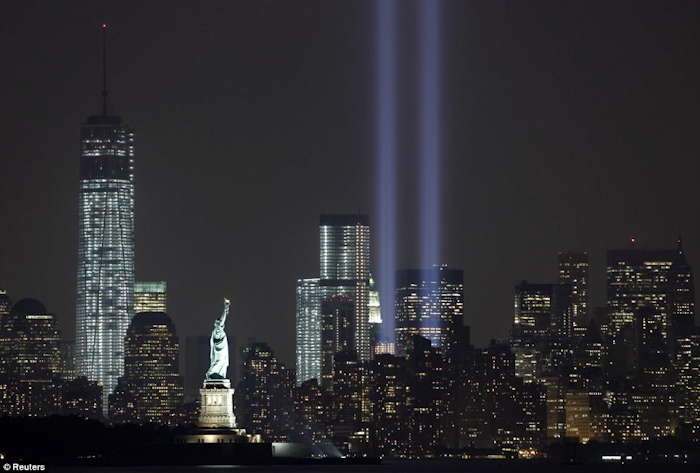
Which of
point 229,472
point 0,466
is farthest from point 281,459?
point 0,466

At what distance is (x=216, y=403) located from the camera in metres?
174

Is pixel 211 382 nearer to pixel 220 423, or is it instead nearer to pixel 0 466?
pixel 220 423

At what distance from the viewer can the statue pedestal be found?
6831 inches

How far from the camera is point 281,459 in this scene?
18325 cm

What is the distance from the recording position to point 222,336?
565 feet

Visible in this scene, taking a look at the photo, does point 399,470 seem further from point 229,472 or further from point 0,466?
point 0,466

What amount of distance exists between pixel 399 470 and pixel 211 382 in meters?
25.2

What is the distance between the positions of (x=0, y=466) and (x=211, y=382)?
4024 centimetres

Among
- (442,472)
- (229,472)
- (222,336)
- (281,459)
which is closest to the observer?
(229,472)

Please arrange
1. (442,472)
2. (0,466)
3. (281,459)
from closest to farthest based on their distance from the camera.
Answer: (0,466)
(281,459)
(442,472)

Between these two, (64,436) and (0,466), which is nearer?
(0,466)

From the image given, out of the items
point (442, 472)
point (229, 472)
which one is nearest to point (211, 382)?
point (229, 472)

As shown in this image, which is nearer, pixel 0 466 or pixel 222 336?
pixel 0 466

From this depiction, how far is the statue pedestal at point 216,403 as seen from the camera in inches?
6831
